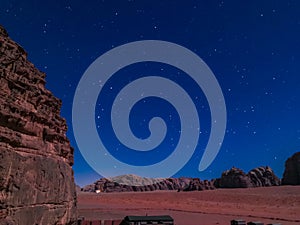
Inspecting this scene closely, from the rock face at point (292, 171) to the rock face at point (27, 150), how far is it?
103m

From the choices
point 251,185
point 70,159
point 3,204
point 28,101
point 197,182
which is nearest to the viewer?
point 3,204

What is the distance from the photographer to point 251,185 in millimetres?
104688

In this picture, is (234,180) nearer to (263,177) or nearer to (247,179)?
(247,179)

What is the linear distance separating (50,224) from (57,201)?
2.76 feet

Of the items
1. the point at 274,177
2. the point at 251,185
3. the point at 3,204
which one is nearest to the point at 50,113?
the point at 3,204

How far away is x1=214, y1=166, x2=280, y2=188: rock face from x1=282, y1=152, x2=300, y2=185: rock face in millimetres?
9935

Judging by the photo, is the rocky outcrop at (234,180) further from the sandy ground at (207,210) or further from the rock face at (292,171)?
the sandy ground at (207,210)

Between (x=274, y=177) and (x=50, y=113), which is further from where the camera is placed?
(x=274, y=177)

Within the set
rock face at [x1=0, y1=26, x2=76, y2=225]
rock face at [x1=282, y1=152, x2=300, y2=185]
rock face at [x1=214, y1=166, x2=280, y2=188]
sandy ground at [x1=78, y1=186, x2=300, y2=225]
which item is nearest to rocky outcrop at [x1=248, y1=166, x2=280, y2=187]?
rock face at [x1=214, y1=166, x2=280, y2=188]

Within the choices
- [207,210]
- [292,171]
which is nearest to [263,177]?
[292,171]

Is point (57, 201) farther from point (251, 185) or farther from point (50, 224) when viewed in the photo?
point (251, 185)

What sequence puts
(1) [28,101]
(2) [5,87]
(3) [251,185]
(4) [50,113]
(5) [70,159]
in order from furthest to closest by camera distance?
1. (3) [251,185]
2. (5) [70,159]
3. (4) [50,113]
4. (1) [28,101]
5. (2) [5,87]

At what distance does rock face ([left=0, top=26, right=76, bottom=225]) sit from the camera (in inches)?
283


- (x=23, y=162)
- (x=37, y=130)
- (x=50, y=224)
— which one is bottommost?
(x=50, y=224)
